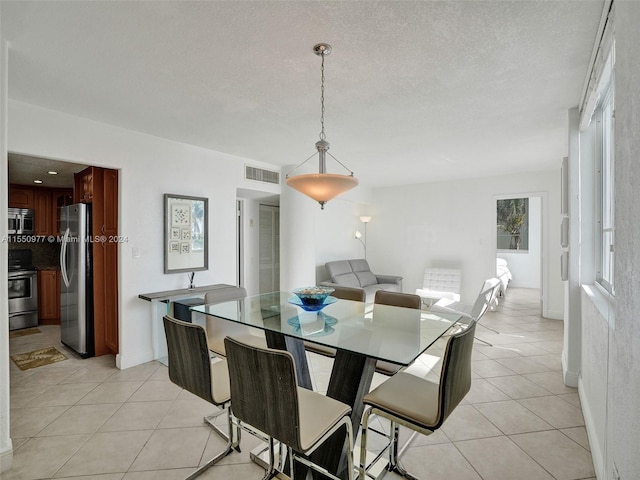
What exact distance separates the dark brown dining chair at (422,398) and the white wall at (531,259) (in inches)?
303

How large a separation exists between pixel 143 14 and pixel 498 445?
127 inches

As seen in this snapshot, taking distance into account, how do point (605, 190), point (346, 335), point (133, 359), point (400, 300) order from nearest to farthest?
point (346, 335) < point (605, 190) < point (400, 300) < point (133, 359)

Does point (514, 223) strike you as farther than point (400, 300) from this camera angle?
Yes

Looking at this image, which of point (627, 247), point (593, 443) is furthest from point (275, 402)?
point (593, 443)

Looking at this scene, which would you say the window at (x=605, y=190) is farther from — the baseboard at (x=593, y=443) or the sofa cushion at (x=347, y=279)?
the sofa cushion at (x=347, y=279)

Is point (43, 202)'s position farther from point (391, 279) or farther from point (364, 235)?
point (391, 279)

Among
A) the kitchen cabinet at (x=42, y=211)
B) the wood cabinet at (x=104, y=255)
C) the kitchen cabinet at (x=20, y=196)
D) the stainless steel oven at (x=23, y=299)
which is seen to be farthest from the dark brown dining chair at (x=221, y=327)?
the kitchen cabinet at (x=20, y=196)

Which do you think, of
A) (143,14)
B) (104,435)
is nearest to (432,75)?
(143,14)

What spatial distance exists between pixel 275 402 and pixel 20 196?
19.5 feet

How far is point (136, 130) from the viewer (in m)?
3.24

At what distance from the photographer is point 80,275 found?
11.3ft

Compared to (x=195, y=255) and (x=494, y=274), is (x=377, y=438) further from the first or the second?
(x=494, y=274)

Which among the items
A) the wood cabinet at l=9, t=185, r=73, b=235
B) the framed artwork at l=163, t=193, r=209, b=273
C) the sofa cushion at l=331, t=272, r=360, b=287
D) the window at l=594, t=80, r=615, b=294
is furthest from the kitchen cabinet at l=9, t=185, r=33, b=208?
the window at l=594, t=80, r=615, b=294

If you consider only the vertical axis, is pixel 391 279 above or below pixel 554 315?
above
